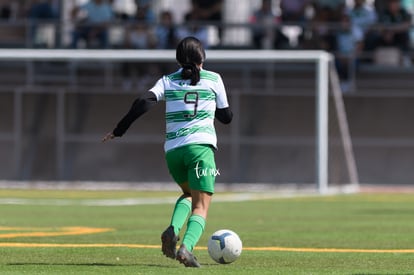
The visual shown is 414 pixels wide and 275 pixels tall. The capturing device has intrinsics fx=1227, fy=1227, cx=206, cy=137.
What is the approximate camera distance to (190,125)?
10.9 metres

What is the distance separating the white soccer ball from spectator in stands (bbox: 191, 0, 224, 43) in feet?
66.7

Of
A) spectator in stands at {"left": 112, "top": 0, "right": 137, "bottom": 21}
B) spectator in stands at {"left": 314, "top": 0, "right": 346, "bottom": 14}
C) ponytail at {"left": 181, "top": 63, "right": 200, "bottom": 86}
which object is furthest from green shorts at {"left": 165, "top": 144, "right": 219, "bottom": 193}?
spectator in stands at {"left": 112, "top": 0, "right": 137, "bottom": 21}

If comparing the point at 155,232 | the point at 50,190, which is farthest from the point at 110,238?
the point at 50,190

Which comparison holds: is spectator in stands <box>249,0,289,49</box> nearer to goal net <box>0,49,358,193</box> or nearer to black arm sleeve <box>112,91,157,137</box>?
goal net <box>0,49,358,193</box>

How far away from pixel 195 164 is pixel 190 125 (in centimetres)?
37

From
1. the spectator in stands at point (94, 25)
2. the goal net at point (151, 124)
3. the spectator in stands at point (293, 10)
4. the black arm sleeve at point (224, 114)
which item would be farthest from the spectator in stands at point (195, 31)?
the black arm sleeve at point (224, 114)

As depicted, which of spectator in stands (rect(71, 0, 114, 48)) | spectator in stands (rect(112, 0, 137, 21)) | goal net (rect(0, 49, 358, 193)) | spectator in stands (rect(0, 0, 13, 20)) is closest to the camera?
goal net (rect(0, 49, 358, 193))

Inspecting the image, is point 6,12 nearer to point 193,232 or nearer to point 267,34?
point 267,34

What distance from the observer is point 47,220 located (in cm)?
1870

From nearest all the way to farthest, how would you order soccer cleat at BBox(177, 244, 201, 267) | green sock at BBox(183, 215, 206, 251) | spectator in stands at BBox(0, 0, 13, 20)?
soccer cleat at BBox(177, 244, 201, 267) → green sock at BBox(183, 215, 206, 251) → spectator in stands at BBox(0, 0, 13, 20)

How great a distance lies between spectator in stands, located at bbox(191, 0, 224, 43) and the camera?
3159cm

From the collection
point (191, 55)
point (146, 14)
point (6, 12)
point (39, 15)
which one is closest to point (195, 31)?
point (146, 14)

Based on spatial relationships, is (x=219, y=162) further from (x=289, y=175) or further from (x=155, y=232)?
(x=155, y=232)

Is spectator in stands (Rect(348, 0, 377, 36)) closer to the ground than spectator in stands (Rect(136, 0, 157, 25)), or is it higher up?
higher up
